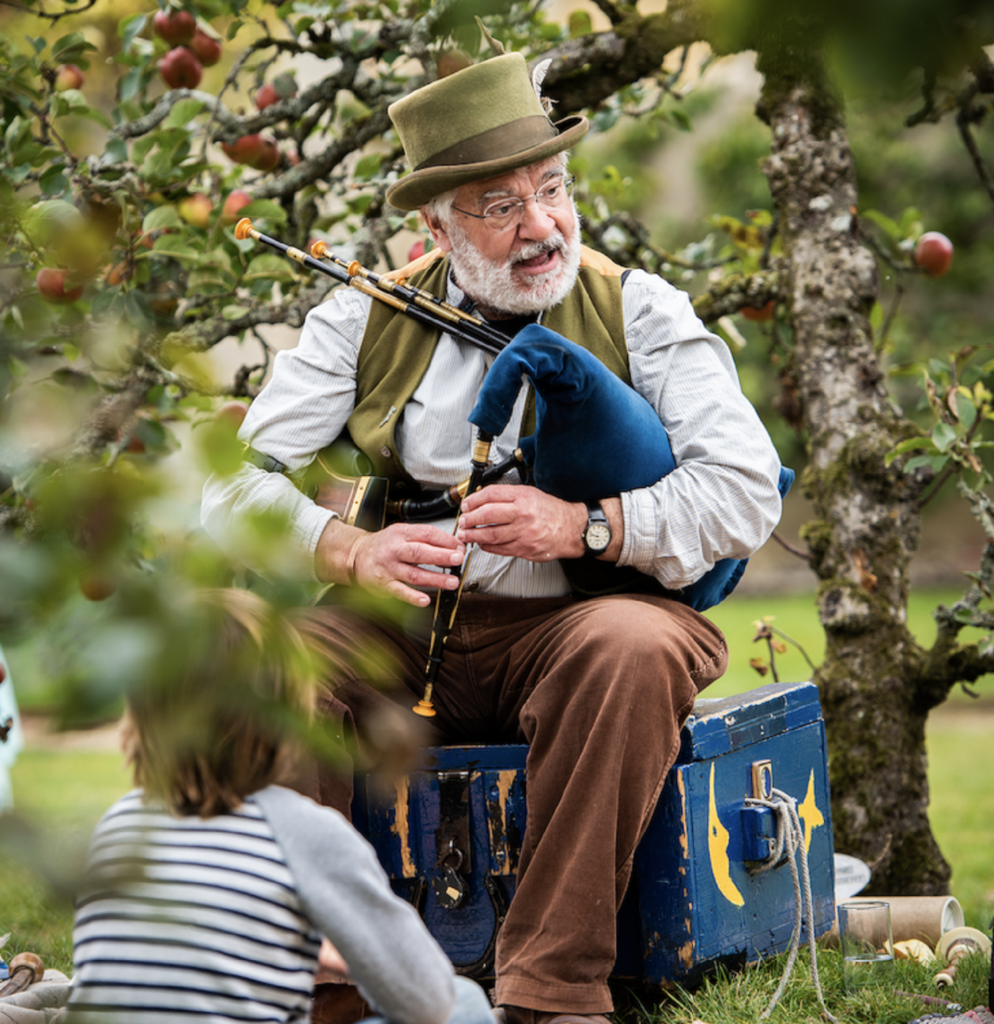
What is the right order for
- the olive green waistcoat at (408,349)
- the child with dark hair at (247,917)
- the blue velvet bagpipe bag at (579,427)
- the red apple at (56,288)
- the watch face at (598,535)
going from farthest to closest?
the red apple at (56,288)
the olive green waistcoat at (408,349)
the watch face at (598,535)
the blue velvet bagpipe bag at (579,427)
the child with dark hair at (247,917)

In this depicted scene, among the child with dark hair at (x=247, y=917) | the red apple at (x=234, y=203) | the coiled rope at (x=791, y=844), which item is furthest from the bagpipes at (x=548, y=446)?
the child with dark hair at (x=247, y=917)

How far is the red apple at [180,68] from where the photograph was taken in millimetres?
2893

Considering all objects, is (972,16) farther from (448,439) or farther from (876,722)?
(876,722)

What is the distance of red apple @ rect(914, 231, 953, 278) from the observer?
296 cm

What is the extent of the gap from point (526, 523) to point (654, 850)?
1.73 ft

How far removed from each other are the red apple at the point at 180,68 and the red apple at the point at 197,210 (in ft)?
1.24

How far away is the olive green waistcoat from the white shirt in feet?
0.06

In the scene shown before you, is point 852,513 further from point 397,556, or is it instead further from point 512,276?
point 397,556

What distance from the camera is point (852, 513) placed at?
2801 millimetres

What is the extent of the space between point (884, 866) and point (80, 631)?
2578 mm

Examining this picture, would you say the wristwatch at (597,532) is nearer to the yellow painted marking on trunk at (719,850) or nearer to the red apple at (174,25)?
the yellow painted marking on trunk at (719,850)

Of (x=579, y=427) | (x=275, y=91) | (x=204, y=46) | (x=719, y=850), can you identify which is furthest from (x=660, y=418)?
(x=204, y=46)

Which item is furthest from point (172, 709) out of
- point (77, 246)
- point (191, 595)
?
point (77, 246)

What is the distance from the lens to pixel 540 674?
6.34ft
